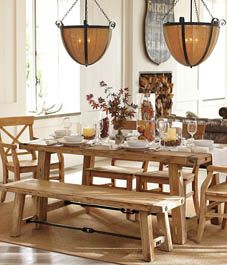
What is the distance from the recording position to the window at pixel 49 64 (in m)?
8.27

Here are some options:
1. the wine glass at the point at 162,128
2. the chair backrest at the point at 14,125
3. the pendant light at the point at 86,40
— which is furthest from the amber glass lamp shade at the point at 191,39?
the chair backrest at the point at 14,125

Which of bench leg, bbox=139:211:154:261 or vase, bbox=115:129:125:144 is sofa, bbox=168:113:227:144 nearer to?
vase, bbox=115:129:125:144

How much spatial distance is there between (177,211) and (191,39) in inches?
51.7

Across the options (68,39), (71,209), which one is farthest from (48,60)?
(68,39)

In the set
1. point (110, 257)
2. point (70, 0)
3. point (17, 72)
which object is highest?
point (70, 0)

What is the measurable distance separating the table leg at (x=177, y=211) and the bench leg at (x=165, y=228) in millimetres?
184

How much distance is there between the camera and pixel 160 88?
10.4 meters

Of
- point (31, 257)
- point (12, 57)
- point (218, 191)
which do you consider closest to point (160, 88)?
point (12, 57)

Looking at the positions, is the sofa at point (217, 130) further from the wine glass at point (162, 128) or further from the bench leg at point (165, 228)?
the bench leg at point (165, 228)

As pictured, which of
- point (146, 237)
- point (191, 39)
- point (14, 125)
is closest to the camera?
point (146, 237)

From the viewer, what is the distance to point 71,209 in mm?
6020

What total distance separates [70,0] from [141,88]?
6.31 ft

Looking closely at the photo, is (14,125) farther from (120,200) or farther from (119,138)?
(120,200)

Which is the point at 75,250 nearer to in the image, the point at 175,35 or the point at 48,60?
the point at 175,35
